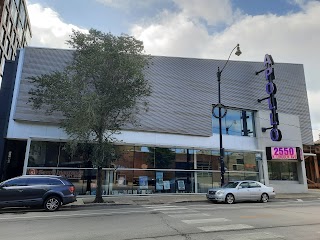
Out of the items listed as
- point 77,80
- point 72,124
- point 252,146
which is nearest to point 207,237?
point 72,124

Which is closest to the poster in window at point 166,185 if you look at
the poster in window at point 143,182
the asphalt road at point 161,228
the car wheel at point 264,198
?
the poster in window at point 143,182

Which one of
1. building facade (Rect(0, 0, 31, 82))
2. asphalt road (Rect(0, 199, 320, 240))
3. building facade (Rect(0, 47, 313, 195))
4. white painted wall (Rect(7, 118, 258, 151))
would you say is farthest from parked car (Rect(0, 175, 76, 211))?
building facade (Rect(0, 0, 31, 82))

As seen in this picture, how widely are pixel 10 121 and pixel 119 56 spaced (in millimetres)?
9050

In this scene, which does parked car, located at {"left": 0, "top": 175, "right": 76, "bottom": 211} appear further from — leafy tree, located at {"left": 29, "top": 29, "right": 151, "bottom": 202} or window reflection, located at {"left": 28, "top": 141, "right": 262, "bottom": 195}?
window reflection, located at {"left": 28, "top": 141, "right": 262, "bottom": 195}

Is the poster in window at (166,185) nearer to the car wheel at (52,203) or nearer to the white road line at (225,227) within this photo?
the car wheel at (52,203)

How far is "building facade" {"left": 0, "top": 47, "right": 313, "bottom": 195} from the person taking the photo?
19906 millimetres

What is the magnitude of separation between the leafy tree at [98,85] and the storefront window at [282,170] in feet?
52.4

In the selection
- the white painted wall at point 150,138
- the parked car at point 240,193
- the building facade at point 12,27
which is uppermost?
the building facade at point 12,27

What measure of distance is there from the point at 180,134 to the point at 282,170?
11673mm

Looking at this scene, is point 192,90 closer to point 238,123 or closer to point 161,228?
A: point 238,123

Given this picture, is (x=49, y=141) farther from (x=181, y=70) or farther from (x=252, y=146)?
(x=252, y=146)

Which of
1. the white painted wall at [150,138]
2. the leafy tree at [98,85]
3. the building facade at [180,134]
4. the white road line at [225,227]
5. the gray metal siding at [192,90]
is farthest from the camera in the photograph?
the gray metal siding at [192,90]

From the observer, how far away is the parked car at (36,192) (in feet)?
42.1

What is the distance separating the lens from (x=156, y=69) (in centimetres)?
2448
